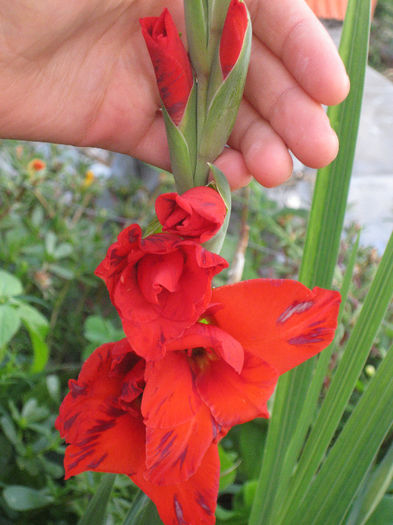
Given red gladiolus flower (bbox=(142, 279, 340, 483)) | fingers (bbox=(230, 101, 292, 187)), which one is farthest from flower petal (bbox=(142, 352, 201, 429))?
fingers (bbox=(230, 101, 292, 187))

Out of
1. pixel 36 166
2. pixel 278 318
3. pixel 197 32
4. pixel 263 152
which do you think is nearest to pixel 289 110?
pixel 263 152

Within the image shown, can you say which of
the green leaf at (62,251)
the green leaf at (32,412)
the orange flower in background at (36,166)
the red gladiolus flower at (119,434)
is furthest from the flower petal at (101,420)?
the orange flower in background at (36,166)

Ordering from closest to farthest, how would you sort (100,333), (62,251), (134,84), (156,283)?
(156,283), (134,84), (100,333), (62,251)

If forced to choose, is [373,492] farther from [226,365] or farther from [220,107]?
[220,107]

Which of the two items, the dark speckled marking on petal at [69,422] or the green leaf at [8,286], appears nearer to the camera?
the dark speckled marking on petal at [69,422]

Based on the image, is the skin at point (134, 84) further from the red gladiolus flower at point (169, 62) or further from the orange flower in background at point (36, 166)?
the orange flower in background at point (36, 166)

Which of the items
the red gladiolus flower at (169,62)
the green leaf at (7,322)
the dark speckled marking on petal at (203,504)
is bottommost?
the green leaf at (7,322)

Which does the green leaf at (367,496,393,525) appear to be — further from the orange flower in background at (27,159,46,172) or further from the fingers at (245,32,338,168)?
the orange flower in background at (27,159,46,172)
